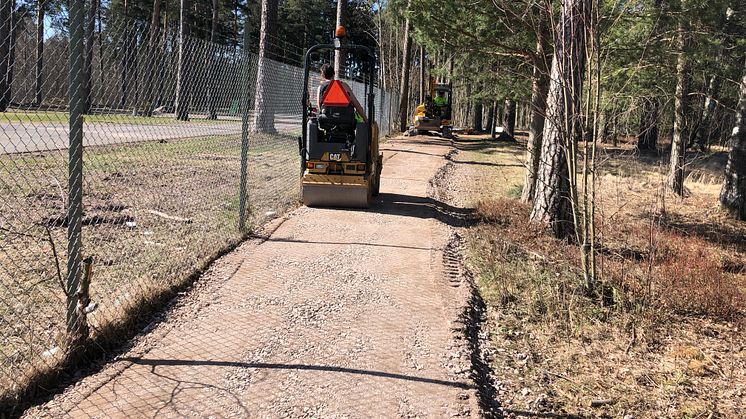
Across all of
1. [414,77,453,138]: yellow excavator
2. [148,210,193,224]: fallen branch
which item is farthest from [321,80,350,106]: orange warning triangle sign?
[414,77,453,138]: yellow excavator

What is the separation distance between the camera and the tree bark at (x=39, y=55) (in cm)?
354

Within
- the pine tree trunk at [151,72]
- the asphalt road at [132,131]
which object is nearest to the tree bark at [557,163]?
the pine tree trunk at [151,72]

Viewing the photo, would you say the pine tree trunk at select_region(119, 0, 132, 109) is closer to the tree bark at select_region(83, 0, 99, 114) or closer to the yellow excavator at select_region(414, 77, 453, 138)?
the tree bark at select_region(83, 0, 99, 114)

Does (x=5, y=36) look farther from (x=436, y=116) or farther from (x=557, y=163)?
(x=436, y=116)

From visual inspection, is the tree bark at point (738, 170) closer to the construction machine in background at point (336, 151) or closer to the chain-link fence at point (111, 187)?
the construction machine in background at point (336, 151)

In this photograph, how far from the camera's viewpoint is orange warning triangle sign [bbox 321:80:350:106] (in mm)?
8211

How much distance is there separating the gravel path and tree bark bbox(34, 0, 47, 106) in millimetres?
1888

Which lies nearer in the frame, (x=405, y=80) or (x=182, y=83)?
(x=182, y=83)

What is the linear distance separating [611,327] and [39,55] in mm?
5061

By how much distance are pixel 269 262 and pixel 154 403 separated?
114 inches

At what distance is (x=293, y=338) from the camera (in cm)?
429

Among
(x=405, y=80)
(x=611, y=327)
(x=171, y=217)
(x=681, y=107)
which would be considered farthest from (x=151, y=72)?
(x=405, y=80)

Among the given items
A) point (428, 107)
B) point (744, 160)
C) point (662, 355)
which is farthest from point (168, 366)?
point (428, 107)

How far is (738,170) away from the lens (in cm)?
1305
